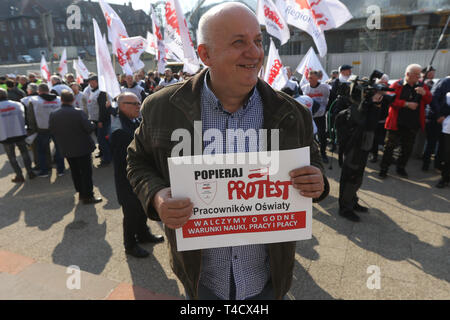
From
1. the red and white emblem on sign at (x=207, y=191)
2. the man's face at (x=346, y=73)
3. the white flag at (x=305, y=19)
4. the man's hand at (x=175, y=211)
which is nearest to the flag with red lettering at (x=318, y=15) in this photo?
the white flag at (x=305, y=19)

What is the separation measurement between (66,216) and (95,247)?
1.29 m

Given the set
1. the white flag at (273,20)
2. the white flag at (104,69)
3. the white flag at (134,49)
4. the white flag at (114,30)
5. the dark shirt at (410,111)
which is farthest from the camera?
the white flag at (134,49)

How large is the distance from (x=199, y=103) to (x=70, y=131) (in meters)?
4.35

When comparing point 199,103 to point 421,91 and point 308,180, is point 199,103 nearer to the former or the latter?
point 308,180

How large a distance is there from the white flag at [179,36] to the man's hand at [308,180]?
4.84 m

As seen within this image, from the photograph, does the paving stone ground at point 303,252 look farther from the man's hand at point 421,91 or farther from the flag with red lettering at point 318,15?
the flag with red lettering at point 318,15

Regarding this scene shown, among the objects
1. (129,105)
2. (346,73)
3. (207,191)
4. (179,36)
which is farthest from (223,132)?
(346,73)

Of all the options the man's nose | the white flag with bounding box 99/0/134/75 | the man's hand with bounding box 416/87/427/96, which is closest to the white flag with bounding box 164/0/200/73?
the white flag with bounding box 99/0/134/75

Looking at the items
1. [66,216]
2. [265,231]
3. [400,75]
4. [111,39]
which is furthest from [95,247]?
[400,75]

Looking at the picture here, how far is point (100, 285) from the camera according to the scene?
120 inches

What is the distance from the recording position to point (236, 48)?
53.5 inches

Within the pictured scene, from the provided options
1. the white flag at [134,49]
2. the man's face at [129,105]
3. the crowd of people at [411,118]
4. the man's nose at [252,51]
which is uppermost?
the white flag at [134,49]

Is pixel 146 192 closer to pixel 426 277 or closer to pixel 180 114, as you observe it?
pixel 180 114

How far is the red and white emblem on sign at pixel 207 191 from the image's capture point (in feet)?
4.42
